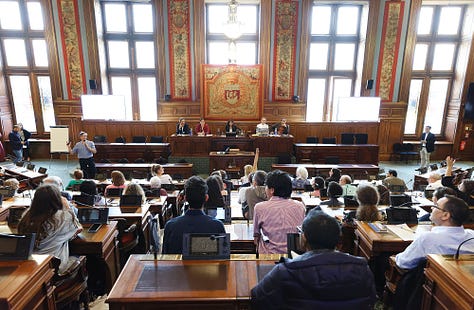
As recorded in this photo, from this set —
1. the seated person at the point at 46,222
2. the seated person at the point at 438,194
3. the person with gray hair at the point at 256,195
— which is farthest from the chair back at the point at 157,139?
the seated person at the point at 438,194

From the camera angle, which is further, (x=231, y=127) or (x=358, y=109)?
(x=358, y=109)

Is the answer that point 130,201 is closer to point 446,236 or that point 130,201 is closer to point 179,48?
point 446,236

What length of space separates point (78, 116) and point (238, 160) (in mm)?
6087

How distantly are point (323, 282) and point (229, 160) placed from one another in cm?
723

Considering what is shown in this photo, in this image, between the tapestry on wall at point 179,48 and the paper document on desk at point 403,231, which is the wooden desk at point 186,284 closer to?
the paper document on desk at point 403,231

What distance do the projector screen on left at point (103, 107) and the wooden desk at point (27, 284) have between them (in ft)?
30.3

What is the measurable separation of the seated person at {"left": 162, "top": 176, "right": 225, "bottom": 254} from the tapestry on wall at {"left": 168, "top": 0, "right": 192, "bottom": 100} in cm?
883

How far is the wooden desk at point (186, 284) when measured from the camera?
1640 millimetres

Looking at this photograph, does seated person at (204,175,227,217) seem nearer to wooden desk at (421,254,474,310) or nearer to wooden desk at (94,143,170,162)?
wooden desk at (421,254,474,310)

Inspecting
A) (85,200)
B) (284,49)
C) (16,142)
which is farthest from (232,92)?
(85,200)

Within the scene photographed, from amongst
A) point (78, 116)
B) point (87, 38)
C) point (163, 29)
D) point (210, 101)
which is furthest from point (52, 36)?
point (210, 101)

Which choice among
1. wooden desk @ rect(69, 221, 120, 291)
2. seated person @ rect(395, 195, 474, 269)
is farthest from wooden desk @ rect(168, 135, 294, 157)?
seated person @ rect(395, 195, 474, 269)

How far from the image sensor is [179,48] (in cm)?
1025

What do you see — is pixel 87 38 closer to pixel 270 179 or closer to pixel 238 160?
pixel 238 160
